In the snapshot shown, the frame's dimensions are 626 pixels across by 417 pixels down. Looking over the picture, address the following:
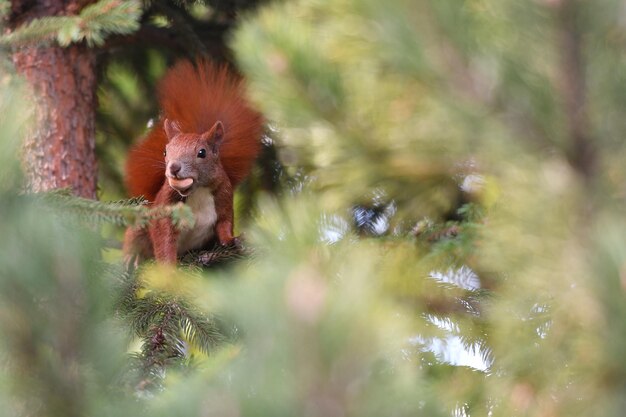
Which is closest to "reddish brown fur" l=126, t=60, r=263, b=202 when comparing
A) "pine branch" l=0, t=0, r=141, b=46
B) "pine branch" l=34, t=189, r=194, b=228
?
"pine branch" l=0, t=0, r=141, b=46

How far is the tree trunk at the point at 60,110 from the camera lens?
10.6 ft

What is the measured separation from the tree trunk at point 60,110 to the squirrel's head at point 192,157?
0.29m

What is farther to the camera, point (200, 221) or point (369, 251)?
point (200, 221)

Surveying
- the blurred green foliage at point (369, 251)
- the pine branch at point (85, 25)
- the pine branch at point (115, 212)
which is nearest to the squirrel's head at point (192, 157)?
the pine branch at point (85, 25)

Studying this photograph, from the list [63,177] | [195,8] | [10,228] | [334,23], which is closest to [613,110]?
[334,23]

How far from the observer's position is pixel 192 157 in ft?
10.5

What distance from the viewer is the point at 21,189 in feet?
4.74

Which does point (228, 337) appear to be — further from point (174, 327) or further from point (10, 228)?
point (10, 228)

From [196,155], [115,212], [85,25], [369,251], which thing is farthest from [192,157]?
[369,251]

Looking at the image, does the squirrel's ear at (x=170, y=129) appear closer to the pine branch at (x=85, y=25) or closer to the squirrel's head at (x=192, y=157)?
the squirrel's head at (x=192, y=157)

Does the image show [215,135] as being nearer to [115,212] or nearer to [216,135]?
[216,135]

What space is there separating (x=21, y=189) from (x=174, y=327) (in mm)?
1053

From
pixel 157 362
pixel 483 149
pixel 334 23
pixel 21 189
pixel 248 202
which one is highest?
pixel 334 23

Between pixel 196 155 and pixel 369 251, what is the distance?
6.43ft
